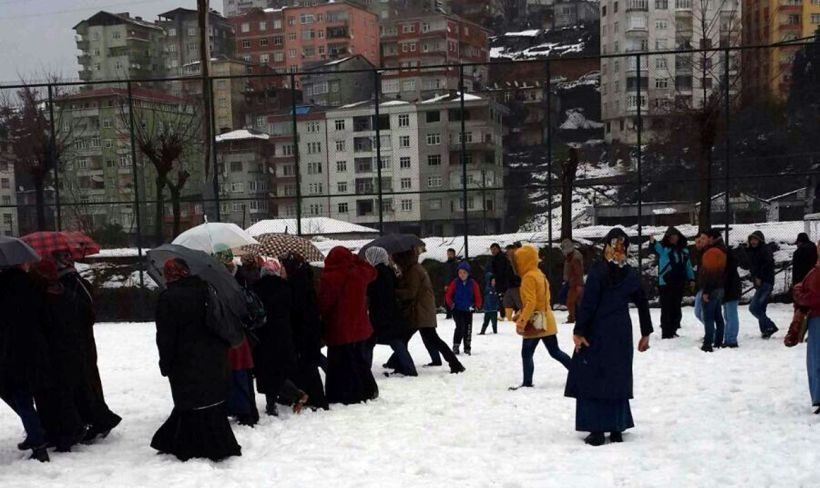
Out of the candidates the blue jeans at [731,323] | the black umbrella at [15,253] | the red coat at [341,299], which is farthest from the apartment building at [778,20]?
the black umbrella at [15,253]

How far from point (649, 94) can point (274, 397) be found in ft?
75.8

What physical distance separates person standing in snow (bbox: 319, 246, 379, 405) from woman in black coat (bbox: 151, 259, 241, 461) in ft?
7.07

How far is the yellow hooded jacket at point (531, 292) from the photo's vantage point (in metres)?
8.38

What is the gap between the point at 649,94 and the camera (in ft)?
91.4

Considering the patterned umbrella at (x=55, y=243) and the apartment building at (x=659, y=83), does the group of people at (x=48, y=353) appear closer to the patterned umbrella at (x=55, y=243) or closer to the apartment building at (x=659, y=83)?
the patterned umbrella at (x=55, y=243)

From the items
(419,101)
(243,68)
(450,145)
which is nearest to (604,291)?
(450,145)

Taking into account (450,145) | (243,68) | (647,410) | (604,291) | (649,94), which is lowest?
(647,410)

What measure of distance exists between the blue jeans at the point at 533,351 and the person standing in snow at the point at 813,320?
2344 millimetres

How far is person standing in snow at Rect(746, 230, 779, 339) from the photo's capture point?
38.7 feet

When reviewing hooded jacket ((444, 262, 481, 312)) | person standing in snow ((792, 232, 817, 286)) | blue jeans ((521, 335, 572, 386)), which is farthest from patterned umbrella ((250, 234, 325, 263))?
person standing in snow ((792, 232, 817, 286))

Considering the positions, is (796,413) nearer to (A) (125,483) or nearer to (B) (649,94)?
(A) (125,483)

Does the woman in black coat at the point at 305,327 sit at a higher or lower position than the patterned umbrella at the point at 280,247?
lower

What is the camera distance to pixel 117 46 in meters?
100

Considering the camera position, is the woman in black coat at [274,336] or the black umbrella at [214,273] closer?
the black umbrella at [214,273]
